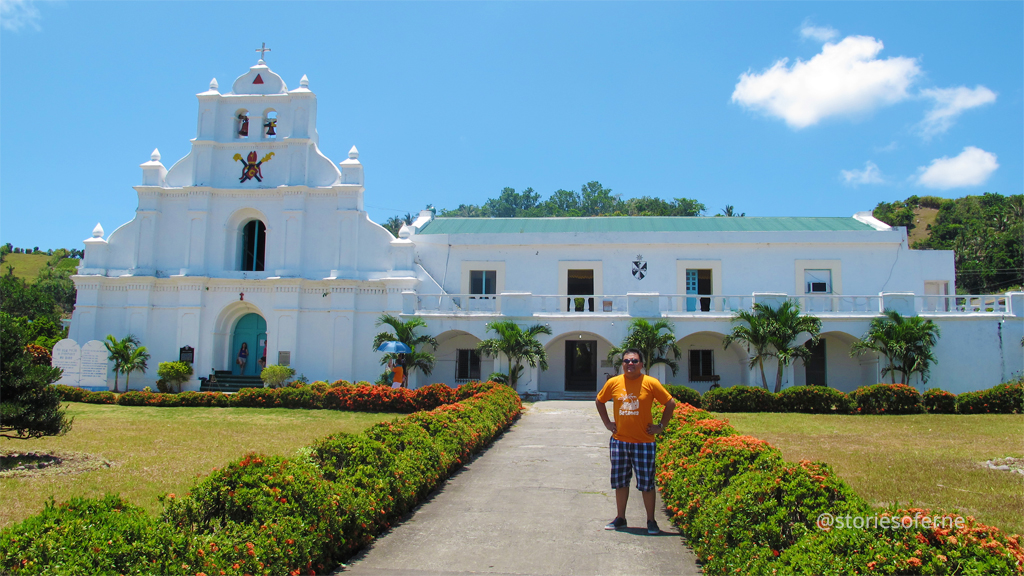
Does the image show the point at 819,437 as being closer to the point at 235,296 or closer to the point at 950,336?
the point at 950,336

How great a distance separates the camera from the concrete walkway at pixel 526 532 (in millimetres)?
5773

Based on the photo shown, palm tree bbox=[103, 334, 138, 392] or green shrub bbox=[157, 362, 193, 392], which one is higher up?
palm tree bbox=[103, 334, 138, 392]

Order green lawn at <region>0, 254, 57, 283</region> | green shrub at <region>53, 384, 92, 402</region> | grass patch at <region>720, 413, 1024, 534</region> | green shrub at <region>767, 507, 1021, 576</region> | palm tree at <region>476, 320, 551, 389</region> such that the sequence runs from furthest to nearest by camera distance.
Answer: green lawn at <region>0, 254, 57, 283</region>, green shrub at <region>53, 384, 92, 402</region>, palm tree at <region>476, 320, 551, 389</region>, grass patch at <region>720, 413, 1024, 534</region>, green shrub at <region>767, 507, 1021, 576</region>

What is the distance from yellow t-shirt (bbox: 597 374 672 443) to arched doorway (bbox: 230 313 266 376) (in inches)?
899

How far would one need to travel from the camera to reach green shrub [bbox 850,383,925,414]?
18.2 metres

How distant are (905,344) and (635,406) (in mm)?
17880

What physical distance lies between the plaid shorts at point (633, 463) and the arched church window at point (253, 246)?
78.2 ft

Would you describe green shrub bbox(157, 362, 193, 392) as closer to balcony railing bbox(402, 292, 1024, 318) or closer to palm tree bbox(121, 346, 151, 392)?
palm tree bbox(121, 346, 151, 392)

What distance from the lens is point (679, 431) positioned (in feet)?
28.7

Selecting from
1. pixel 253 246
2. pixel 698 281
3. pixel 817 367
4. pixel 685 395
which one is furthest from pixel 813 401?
pixel 253 246

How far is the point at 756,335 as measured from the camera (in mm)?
21031

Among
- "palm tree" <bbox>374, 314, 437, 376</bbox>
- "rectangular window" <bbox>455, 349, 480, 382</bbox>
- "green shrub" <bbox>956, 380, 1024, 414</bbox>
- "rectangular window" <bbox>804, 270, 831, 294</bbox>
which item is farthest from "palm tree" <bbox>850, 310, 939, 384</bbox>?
"palm tree" <bbox>374, 314, 437, 376</bbox>

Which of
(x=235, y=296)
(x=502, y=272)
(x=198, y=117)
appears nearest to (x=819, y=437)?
(x=502, y=272)

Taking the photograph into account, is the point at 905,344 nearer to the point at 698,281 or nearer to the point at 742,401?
the point at 742,401
